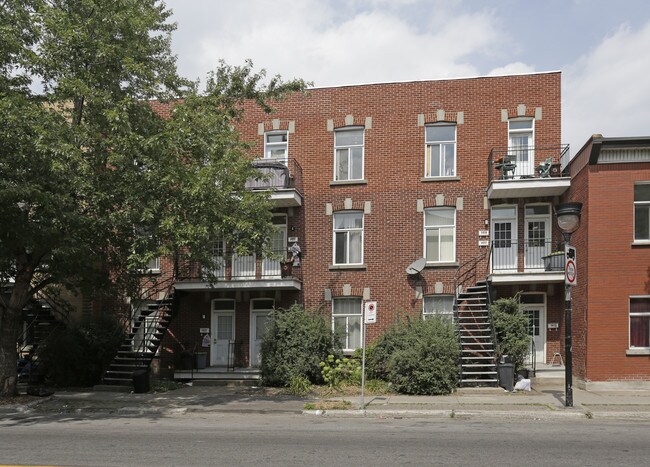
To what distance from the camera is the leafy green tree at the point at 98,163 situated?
14484mm

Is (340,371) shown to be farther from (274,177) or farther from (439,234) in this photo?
(274,177)

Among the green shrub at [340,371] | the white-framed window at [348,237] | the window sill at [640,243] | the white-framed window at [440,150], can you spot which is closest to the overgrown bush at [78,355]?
the green shrub at [340,371]

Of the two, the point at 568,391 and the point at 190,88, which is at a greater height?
the point at 190,88

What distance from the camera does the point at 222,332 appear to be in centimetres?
2341

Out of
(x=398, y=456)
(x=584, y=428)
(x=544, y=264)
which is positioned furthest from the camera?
(x=544, y=264)

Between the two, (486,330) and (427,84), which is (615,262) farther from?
(427,84)

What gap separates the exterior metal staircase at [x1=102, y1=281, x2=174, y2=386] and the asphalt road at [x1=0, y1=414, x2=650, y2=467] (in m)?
5.70

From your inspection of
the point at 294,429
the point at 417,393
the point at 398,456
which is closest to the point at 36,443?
the point at 294,429

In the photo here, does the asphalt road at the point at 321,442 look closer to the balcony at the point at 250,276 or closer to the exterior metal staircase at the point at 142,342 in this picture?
the exterior metal staircase at the point at 142,342

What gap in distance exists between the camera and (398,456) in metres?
9.43

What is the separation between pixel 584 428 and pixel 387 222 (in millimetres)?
11115

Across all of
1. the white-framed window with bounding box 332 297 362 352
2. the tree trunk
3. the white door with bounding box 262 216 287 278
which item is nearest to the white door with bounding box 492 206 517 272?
the white-framed window with bounding box 332 297 362 352

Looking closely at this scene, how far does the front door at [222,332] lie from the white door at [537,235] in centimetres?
1014

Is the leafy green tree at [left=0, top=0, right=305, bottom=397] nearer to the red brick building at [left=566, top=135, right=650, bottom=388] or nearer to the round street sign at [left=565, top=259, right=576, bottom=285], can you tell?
the round street sign at [left=565, top=259, right=576, bottom=285]
